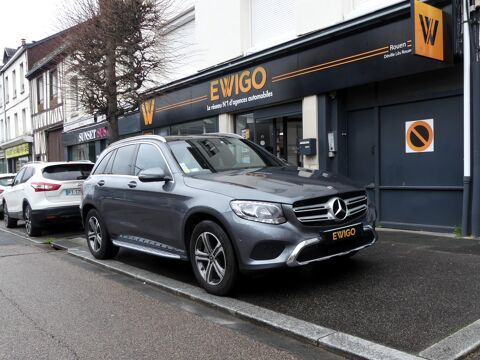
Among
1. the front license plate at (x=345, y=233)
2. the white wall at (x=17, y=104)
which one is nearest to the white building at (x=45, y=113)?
the white wall at (x=17, y=104)

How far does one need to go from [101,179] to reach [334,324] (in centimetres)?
450

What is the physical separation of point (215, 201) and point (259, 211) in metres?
0.54

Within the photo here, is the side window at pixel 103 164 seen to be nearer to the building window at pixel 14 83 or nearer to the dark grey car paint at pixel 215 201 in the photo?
the dark grey car paint at pixel 215 201

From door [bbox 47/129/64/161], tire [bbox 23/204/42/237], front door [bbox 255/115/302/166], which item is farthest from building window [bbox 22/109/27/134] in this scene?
front door [bbox 255/115/302/166]

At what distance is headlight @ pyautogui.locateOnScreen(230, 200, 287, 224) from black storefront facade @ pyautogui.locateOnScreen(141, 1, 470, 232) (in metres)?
4.18

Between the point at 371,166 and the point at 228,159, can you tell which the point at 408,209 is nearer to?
the point at 371,166

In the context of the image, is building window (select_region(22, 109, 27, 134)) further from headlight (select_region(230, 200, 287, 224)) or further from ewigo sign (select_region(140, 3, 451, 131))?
headlight (select_region(230, 200, 287, 224))

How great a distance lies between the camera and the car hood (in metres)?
4.71

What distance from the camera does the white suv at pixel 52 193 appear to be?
10512mm

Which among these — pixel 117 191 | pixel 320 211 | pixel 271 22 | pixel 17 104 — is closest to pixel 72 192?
pixel 117 191

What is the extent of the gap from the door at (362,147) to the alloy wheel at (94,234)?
16.6 ft

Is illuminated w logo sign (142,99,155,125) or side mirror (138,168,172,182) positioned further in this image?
illuminated w logo sign (142,99,155,125)

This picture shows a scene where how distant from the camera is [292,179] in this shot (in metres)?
5.14

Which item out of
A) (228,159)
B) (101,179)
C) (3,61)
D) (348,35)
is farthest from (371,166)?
(3,61)
